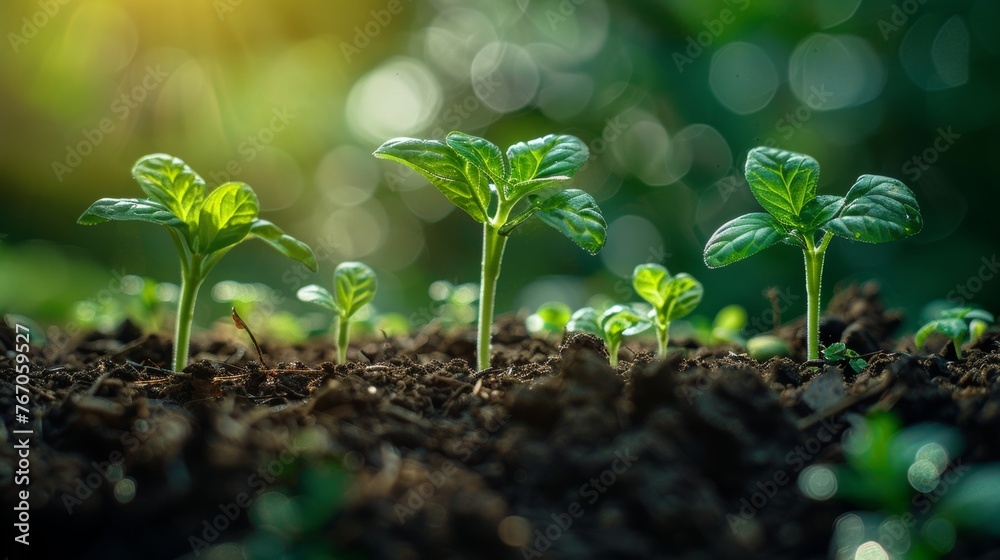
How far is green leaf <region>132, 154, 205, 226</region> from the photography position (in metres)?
1.55

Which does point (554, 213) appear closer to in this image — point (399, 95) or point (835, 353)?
point (835, 353)

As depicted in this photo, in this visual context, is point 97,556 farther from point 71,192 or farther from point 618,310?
point 71,192

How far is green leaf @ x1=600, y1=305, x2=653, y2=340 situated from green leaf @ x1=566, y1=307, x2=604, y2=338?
22mm

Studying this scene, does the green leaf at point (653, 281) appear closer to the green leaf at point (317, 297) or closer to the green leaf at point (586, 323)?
the green leaf at point (586, 323)

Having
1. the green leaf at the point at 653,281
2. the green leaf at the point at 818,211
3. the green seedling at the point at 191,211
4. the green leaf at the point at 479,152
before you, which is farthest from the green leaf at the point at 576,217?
the green seedling at the point at 191,211

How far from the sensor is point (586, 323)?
5.59ft

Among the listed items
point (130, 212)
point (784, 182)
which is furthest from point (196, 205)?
point (784, 182)

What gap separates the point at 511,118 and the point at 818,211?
2.99 metres

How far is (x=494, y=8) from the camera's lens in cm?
430

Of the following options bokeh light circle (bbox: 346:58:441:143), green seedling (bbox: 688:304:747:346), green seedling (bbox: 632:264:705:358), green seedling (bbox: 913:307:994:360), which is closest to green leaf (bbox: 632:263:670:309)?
green seedling (bbox: 632:264:705:358)

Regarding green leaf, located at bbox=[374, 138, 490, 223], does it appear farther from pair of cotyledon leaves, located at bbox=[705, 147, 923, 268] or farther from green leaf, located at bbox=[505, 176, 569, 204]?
pair of cotyledon leaves, located at bbox=[705, 147, 923, 268]

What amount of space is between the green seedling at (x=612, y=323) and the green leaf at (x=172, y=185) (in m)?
0.92

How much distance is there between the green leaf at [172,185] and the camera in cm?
155

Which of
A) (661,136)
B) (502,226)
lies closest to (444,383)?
(502,226)
